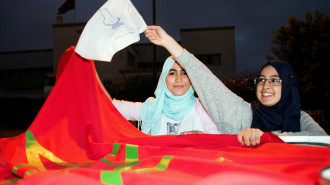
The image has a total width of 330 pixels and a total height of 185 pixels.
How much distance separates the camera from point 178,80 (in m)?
2.92

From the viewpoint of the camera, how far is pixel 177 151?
4.86 feet

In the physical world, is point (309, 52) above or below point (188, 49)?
below

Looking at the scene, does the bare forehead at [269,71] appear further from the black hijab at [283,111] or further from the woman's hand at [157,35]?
the woman's hand at [157,35]

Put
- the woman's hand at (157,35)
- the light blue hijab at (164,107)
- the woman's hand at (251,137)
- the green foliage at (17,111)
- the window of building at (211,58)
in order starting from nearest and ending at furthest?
the woman's hand at (251,137)
the woman's hand at (157,35)
the light blue hijab at (164,107)
the green foliage at (17,111)
the window of building at (211,58)

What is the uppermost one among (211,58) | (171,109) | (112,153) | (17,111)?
(211,58)

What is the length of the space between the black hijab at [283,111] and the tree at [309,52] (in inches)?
394

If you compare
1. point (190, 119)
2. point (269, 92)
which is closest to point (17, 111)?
point (190, 119)

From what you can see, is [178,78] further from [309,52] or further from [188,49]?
[188,49]

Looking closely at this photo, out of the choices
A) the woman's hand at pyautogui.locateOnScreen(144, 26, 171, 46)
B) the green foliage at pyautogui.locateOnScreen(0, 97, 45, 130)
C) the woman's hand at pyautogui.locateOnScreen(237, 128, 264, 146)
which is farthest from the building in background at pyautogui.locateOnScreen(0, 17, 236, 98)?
the woman's hand at pyautogui.locateOnScreen(237, 128, 264, 146)

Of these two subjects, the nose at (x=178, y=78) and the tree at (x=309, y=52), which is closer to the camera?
the nose at (x=178, y=78)

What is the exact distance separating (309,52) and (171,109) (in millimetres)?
11893

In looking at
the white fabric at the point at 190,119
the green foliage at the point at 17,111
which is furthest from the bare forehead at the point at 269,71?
the green foliage at the point at 17,111

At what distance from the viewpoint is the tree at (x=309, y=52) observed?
37.6ft

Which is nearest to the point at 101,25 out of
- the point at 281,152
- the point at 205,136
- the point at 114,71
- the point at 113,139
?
the point at 113,139
